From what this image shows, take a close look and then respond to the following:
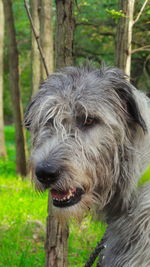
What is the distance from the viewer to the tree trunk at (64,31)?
4.26 metres

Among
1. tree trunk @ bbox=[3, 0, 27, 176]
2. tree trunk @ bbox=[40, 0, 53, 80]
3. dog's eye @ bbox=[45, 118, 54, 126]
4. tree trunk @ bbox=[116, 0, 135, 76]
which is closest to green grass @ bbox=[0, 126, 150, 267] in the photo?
dog's eye @ bbox=[45, 118, 54, 126]

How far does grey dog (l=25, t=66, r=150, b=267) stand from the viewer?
3109 millimetres

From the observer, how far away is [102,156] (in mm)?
3248

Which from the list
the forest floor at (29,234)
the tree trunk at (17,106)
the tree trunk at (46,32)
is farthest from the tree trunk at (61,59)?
the tree trunk at (17,106)

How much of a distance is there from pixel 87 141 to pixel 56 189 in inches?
15.8

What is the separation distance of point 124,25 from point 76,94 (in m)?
3.02

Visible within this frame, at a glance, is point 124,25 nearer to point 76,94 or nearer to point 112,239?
point 76,94

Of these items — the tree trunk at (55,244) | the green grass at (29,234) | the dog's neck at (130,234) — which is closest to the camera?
the dog's neck at (130,234)

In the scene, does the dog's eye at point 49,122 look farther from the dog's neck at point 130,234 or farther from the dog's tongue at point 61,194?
the dog's neck at point 130,234

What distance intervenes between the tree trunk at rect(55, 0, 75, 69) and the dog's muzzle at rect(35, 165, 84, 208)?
1542 millimetres

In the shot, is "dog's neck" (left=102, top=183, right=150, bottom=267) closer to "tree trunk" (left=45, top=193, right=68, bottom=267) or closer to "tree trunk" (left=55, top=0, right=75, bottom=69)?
"tree trunk" (left=45, top=193, right=68, bottom=267)

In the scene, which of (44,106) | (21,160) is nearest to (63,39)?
(44,106)

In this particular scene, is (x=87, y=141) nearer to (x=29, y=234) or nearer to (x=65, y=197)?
(x=65, y=197)

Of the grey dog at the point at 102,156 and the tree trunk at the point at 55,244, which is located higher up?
the grey dog at the point at 102,156
